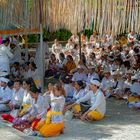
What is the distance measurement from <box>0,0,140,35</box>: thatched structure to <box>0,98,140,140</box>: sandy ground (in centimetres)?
185

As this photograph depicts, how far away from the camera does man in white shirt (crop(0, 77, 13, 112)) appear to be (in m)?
9.91

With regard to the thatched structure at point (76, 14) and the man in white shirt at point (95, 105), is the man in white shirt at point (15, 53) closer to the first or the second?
the thatched structure at point (76, 14)

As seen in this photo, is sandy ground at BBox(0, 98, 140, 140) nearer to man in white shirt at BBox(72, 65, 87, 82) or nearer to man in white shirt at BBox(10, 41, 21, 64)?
man in white shirt at BBox(72, 65, 87, 82)

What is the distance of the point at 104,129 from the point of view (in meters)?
8.36

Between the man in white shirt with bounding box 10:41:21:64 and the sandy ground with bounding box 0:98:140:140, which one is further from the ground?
the man in white shirt with bounding box 10:41:21:64

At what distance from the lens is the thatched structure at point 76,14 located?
838cm

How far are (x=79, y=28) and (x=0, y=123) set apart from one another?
105 inches

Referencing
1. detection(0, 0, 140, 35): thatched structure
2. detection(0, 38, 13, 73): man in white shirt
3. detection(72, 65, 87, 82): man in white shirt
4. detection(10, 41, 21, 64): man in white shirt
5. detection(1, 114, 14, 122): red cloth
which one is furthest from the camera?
detection(10, 41, 21, 64): man in white shirt

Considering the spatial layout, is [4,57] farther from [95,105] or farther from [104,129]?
[104,129]

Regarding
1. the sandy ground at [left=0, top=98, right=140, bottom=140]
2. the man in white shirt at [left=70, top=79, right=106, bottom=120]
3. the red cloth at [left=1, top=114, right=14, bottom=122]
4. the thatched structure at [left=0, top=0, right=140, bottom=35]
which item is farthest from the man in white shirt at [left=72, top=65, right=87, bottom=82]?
the red cloth at [left=1, top=114, right=14, bottom=122]

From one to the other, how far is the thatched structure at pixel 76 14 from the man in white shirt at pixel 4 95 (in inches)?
62.7

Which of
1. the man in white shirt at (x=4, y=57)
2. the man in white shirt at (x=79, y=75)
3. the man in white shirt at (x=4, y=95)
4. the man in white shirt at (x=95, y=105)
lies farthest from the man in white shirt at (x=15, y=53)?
the man in white shirt at (x=95, y=105)

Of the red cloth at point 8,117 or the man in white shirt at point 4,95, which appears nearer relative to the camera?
the red cloth at point 8,117

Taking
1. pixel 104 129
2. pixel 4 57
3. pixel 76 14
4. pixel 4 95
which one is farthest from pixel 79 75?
pixel 104 129
